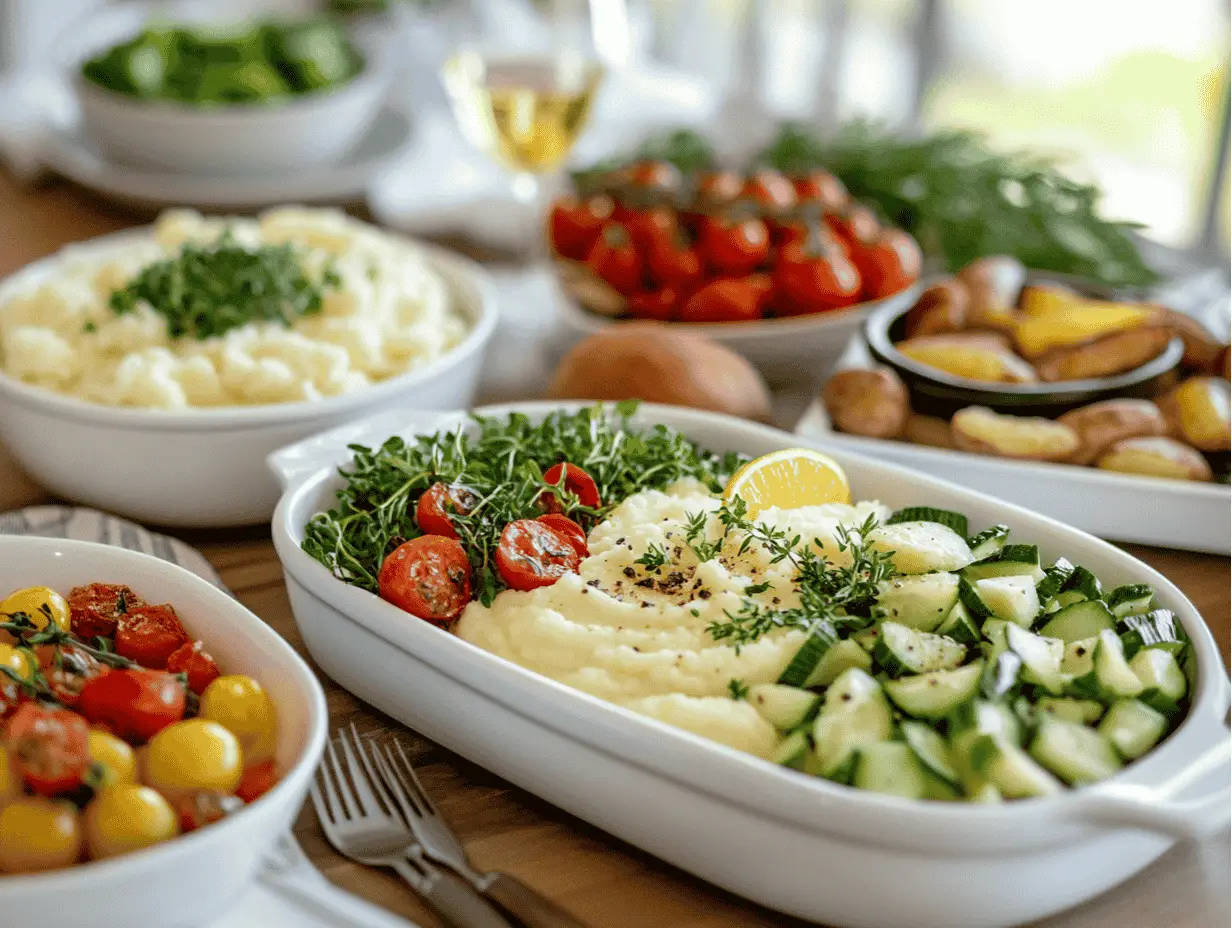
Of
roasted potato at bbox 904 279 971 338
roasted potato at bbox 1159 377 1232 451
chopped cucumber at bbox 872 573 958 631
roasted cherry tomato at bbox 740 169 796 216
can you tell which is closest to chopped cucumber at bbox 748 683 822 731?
chopped cucumber at bbox 872 573 958 631

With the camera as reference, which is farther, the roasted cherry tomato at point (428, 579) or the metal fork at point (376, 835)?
the roasted cherry tomato at point (428, 579)

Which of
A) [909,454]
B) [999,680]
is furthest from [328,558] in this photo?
[909,454]

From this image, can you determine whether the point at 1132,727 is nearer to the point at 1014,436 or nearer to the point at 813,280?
the point at 1014,436

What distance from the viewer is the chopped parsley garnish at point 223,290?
6.61 ft

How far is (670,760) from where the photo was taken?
1.14 m

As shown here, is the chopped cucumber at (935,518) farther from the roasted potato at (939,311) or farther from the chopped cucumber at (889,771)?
the roasted potato at (939,311)

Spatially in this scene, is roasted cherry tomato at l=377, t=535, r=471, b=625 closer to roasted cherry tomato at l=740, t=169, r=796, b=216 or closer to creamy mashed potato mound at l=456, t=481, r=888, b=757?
creamy mashed potato mound at l=456, t=481, r=888, b=757

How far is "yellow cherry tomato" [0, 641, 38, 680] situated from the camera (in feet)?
4.09

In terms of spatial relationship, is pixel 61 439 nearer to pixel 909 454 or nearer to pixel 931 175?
pixel 909 454

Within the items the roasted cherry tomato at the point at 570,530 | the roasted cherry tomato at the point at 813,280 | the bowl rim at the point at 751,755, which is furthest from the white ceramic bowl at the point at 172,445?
the roasted cherry tomato at the point at 813,280

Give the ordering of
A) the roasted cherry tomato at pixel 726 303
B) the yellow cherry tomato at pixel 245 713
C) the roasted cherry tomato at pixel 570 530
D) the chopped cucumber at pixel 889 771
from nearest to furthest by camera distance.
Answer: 1. the chopped cucumber at pixel 889 771
2. the yellow cherry tomato at pixel 245 713
3. the roasted cherry tomato at pixel 570 530
4. the roasted cherry tomato at pixel 726 303

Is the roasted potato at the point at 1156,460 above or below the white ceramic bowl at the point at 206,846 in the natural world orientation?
below

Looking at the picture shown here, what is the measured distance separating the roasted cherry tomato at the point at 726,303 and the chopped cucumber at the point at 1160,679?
117cm

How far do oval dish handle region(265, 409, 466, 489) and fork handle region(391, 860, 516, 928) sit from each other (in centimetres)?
61
